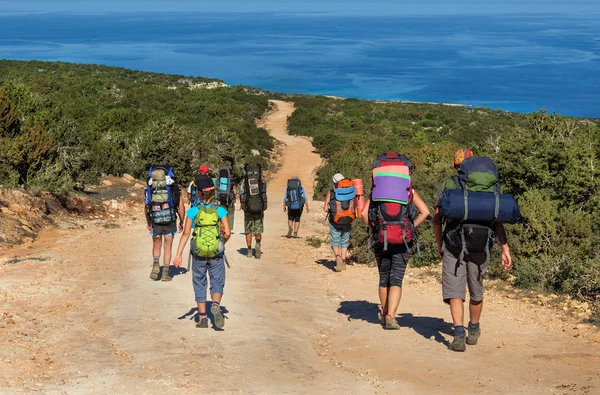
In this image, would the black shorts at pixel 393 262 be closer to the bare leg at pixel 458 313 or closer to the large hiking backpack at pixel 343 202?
the bare leg at pixel 458 313

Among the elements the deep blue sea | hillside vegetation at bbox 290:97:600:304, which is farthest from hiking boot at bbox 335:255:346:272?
the deep blue sea

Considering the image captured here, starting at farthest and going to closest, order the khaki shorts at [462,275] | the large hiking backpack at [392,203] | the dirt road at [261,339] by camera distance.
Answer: the large hiking backpack at [392,203], the khaki shorts at [462,275], the dirt road at [261,339]

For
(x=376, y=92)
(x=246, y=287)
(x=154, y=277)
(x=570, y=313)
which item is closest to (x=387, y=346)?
(x=570, y=313)

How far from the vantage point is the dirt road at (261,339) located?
5.54 metres

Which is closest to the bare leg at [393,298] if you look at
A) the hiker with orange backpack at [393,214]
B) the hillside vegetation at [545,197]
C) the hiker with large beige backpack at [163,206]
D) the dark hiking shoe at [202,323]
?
the hiker with orange backpack at [393,214]

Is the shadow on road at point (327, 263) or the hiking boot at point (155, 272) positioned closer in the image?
the hiking boot at point (155, 272)

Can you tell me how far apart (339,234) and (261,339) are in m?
4.12

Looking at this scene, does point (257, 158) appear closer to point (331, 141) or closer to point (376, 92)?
point (331, 141)

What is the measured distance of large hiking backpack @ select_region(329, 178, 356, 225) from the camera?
10352 millimetres

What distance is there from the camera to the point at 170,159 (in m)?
23.1

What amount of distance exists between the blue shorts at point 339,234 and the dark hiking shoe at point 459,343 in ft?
14.2

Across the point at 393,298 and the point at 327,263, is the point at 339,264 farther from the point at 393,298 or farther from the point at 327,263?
the point at 393,298

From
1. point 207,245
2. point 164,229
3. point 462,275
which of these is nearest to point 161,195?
point 164,229

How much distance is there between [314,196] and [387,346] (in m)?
16.3
